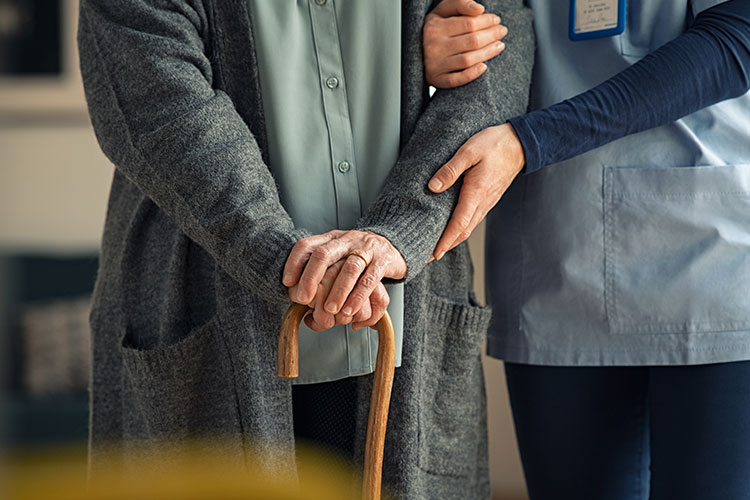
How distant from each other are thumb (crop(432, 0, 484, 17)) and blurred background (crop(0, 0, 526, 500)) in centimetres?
223

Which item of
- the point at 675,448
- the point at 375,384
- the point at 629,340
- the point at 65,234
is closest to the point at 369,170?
the point at 375,384

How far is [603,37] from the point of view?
1124 millimetres

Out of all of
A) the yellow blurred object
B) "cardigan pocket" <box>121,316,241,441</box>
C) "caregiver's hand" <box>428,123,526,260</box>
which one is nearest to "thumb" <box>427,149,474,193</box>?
"caregiver's hand" <box>428,123,526,260</box>

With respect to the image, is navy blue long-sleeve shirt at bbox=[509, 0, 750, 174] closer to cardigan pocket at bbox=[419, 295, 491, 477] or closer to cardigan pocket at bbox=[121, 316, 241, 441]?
cardigan pocket at bbox=[419, 295, 491, 477]

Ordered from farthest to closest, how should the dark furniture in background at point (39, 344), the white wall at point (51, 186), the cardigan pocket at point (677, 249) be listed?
the white wall at point (51, 186)
the dark furniture in background at point (39, 344)
the cardigan pocket at point (677, 249)

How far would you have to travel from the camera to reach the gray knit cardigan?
965 mm

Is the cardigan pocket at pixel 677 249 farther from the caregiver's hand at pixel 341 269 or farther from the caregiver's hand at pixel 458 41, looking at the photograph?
the caregiver's hand at pixel 341 269

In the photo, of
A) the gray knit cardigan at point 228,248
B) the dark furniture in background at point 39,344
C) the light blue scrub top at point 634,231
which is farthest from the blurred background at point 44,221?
the light blue scrub top at point 634,231

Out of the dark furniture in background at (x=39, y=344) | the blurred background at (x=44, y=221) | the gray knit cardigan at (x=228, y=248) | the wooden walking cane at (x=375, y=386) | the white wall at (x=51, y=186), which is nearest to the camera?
the wooden walking cane at (x=375, y=386)

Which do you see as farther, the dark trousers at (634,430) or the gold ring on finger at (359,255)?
the dark trousers at (634,430)

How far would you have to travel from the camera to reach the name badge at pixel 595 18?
110 centimetres

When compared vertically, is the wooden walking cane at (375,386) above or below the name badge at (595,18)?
below

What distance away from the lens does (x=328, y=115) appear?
3.44ft

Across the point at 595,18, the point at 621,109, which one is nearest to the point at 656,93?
the point at 621,109
